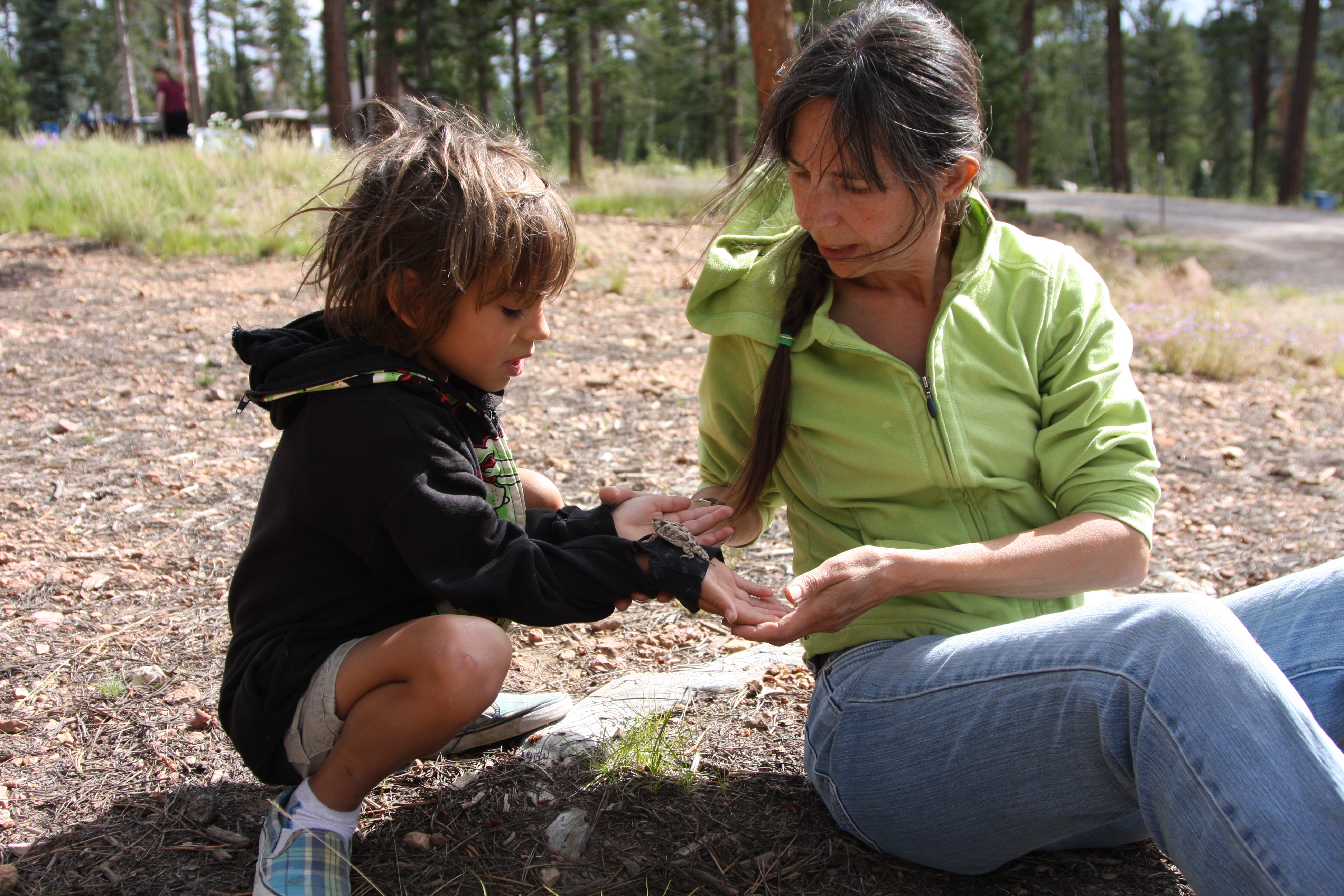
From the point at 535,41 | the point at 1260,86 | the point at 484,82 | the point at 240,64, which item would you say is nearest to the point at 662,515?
the point at 535,41


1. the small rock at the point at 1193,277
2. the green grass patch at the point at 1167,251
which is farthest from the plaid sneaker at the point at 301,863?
the green grass patch at the point at 1167,251

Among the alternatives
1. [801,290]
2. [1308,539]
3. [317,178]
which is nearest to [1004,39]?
[317,178]

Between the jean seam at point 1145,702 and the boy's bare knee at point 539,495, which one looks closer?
the jean seam at point 1145,702

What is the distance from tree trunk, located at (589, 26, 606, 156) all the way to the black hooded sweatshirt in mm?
22863

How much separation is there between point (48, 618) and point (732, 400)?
1869mm

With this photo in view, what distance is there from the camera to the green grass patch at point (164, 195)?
7.46 metres

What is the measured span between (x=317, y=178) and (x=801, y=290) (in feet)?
32.5

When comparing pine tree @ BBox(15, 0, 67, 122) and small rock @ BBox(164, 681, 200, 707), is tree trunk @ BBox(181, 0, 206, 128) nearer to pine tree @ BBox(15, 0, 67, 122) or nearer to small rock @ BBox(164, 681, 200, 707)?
pine tree @ BBox(15, 0, 67, 122)

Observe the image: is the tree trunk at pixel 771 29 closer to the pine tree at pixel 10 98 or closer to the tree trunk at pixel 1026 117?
the tree trunk at pixel 1026 117

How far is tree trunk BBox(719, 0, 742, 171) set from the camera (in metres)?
20.8

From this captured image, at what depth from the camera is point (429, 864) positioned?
1.71 metres

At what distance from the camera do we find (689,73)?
30594 millimetres

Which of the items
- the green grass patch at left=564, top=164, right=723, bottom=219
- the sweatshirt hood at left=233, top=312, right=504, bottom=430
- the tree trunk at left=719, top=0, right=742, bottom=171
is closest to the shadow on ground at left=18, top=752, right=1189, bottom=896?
the sweatshirt hood at left=233, top=312, right=504, bottom=430

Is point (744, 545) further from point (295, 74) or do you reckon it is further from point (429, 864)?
point (295, 74)
